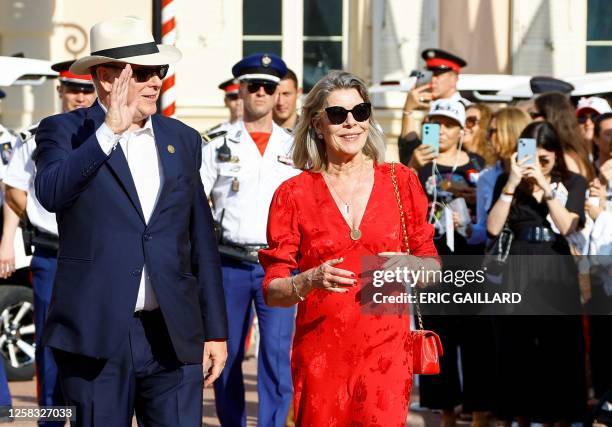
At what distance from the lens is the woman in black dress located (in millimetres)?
8758

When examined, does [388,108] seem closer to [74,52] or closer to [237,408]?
[74,52]

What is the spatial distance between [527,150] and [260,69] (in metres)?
1.72

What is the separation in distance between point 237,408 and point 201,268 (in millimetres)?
3003

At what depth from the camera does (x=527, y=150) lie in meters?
8.70

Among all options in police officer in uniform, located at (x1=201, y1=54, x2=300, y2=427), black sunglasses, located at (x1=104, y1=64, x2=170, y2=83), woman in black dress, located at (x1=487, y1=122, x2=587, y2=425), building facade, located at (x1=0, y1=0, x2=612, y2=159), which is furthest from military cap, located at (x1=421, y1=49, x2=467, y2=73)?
black sunglasses, located at (x1=104, y1=64, x2=170, y2=83)

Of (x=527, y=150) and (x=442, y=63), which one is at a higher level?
(x=442, y=63)

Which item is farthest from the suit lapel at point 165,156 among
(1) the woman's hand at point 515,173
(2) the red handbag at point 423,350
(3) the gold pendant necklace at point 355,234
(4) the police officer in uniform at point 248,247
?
(1) the woman's hand at point 515,173

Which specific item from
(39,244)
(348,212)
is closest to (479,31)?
(39,244)

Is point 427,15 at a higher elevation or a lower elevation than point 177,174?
higher

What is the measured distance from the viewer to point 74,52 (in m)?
16.5

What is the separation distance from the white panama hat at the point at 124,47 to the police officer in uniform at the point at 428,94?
4.03 m

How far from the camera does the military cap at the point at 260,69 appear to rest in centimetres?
921

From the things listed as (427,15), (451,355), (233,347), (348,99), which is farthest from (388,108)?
(348,99)

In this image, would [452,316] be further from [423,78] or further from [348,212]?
[348,212]
